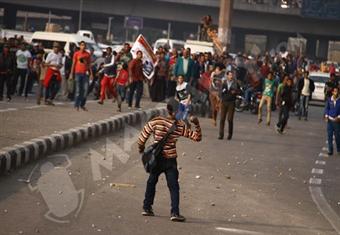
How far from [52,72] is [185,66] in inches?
175

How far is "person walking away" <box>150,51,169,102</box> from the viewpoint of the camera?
28625 mm

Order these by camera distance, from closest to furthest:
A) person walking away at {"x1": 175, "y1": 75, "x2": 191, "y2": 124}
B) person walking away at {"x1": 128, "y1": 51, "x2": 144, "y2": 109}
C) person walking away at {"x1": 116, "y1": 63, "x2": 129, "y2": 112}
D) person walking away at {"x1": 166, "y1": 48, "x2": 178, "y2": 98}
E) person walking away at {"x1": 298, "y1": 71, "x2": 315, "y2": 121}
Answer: person walking away at {"x1": 175, "y1": 75, "x2": 191, "y2": 124} → person walking away at {"x1": 116, "y1": 63, "x2": 129, "y2": 112} → person walking away at {"x1": 128, "y1": 51, "x2": 144, "y2": 109} → person walking away at {"x1": 166, "y1": 48, "x2": 178, "y2": 98} → person walking away at {"x1": 298, "y1": 71, "x2": 315, "y2": 121}

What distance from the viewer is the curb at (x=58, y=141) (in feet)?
43.9

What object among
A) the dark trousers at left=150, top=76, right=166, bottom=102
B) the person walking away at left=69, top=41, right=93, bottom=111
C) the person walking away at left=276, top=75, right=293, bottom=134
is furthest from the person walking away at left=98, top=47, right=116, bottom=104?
the person walking away at left=276, top=75, right=293, bottom=134

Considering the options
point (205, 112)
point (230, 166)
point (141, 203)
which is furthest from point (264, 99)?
point (141, 203)

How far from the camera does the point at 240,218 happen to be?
10961mm

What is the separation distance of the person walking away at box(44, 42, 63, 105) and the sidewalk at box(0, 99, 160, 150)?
0.47 metres

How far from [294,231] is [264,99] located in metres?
15.0

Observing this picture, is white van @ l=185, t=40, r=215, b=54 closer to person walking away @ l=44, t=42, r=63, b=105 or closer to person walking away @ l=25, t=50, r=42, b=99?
person walking away @ l=25, t=50, r=42, b=99

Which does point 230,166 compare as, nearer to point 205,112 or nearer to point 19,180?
point 19,180

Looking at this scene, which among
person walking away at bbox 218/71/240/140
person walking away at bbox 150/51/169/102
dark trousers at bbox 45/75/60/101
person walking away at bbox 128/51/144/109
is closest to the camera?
person walking away at bbox 218/71/240/140

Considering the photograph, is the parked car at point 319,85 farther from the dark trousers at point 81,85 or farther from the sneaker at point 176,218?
the sneaker at point 176,218

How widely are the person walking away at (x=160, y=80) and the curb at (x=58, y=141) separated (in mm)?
5412

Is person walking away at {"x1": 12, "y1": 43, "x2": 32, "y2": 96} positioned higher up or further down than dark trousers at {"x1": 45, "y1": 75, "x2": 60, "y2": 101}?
higher up
